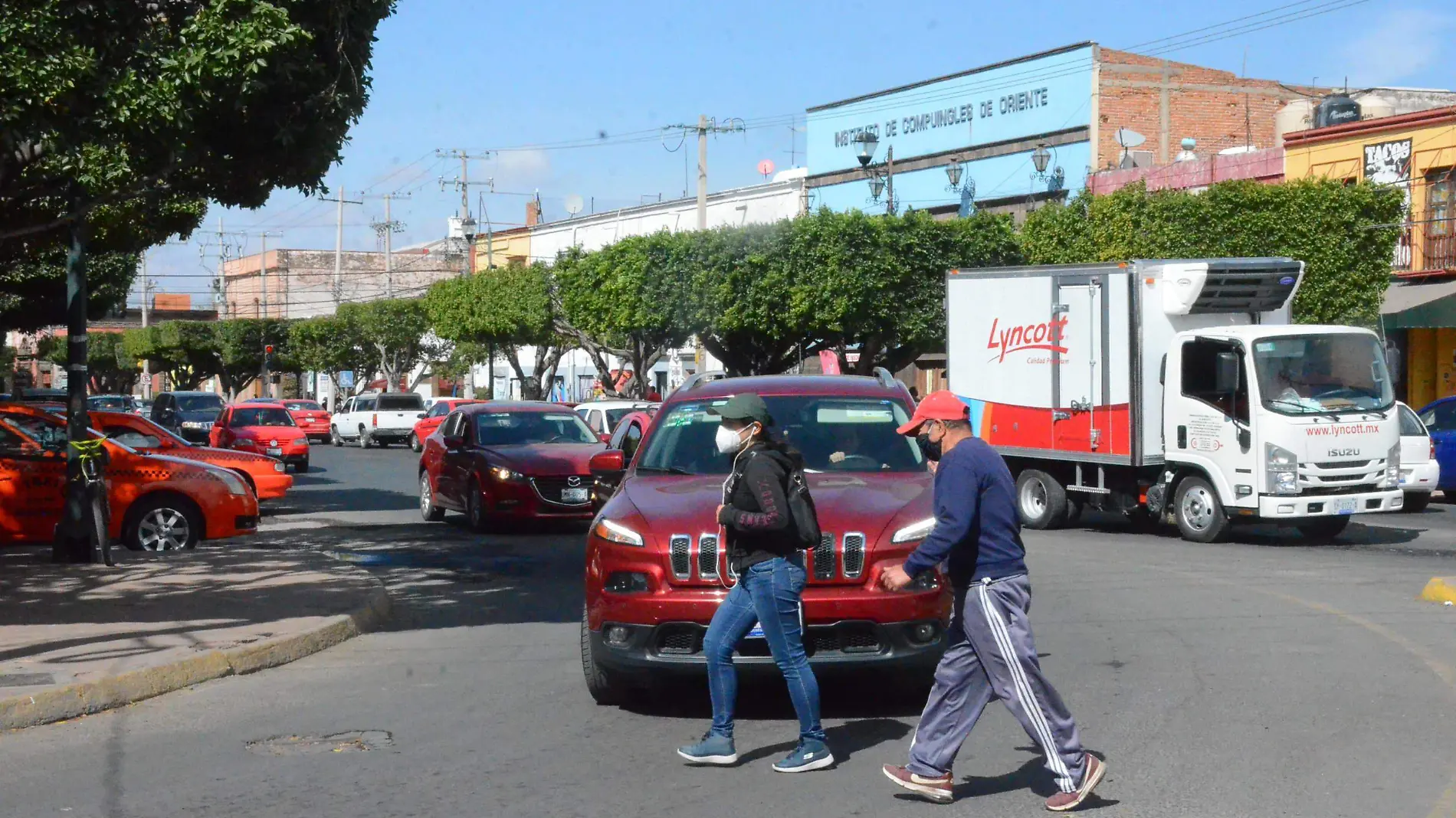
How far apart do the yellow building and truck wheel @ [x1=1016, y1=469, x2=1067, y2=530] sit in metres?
15.2

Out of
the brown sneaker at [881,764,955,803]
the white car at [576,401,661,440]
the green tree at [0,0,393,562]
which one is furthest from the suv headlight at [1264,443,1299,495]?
the white car at [576,401,661,440]

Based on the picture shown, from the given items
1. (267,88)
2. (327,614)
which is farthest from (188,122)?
(327,614)

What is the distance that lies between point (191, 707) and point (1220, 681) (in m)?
5.85

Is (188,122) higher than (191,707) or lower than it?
higher

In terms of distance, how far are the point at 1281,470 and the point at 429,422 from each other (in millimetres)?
32598

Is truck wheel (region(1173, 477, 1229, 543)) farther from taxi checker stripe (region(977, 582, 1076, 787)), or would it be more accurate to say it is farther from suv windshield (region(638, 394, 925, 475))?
taxi checker stripe (region(977, 582, 1076, 787))

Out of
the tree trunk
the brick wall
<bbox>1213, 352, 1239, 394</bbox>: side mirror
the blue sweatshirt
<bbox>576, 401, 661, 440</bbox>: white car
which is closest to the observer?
the blue sweatshirt

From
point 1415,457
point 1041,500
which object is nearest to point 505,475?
point 1041,500

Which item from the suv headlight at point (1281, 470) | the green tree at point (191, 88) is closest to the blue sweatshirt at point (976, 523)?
the green tree at point (191, 88)

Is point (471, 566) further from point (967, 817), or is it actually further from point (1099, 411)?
point (967, 817)

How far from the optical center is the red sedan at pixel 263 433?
107 ft

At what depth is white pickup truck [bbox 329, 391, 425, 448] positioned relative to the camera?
2089 inches

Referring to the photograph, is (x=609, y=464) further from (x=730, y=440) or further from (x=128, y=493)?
(x=128, y=493)

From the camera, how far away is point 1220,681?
9.09 m
